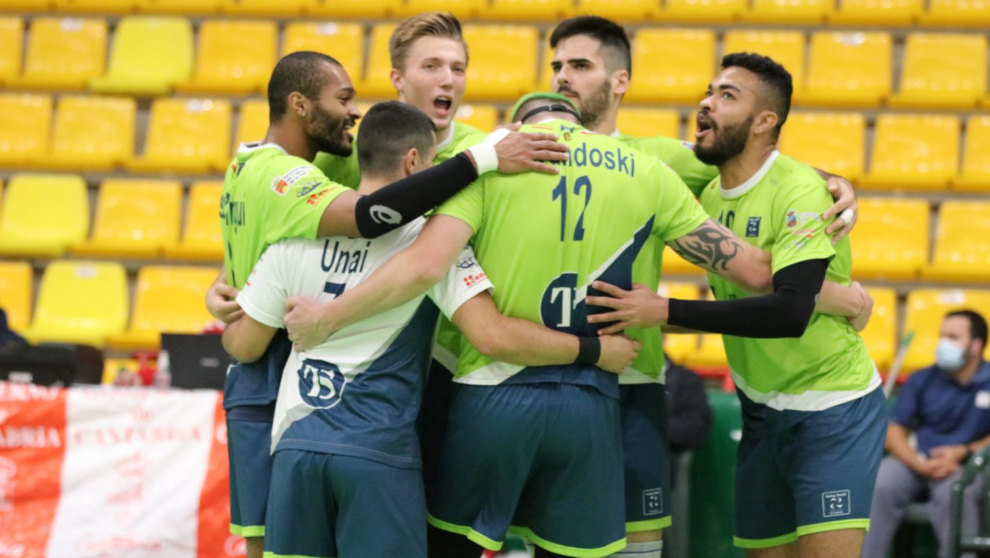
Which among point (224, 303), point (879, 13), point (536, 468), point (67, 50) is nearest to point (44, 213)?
point (67, 50)

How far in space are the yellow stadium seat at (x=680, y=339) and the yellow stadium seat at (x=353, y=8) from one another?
180 inches

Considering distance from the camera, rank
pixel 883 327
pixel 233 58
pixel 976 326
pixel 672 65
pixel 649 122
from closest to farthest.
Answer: pixel 976 326 → pixel 883 327 → pixel 649 122 → pixel 672 65 → pixel 233 58

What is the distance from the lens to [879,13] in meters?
11.8

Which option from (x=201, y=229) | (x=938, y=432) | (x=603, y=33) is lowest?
(x=938, y=432)

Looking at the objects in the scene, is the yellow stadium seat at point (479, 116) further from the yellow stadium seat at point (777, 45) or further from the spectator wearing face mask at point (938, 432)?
the spectator wearing face mask at point (938, 432)

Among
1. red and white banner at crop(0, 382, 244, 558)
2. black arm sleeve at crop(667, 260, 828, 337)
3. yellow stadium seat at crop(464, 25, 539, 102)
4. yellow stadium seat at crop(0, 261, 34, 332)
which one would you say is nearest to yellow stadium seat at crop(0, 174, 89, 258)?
yellow stadium seat at crop(0, 261, 34, 332)

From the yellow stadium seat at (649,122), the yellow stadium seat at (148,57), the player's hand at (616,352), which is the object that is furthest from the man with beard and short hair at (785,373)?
the yellow stadium seat at (148,57)

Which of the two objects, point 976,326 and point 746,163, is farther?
point 976,326

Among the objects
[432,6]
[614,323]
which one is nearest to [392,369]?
[614,323]

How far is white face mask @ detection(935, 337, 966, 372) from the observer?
729 cm

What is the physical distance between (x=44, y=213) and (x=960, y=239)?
328 inches

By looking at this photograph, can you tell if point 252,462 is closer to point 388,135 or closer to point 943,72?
point 388,135

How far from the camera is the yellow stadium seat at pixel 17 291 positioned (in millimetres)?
10812

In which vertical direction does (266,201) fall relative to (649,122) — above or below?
below
